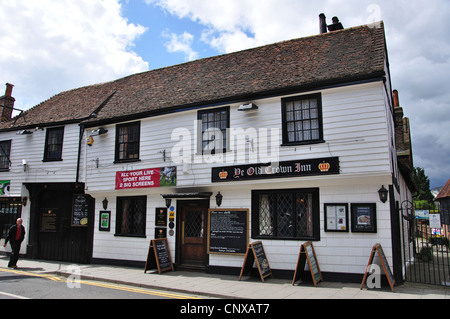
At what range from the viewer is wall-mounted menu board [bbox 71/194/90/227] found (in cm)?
1498

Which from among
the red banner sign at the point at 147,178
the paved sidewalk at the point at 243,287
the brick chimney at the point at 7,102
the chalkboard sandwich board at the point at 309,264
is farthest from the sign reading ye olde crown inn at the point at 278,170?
the brick chimney at the point at 7,102

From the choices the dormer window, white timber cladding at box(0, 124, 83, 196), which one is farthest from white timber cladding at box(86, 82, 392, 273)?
white timber cladding at box(0, 124, 83, 196)

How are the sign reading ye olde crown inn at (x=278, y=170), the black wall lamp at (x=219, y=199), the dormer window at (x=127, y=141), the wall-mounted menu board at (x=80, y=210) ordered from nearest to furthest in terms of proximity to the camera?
1. the sign reading ye olde crown inn at (x=278, y=170)
2. the black wall lamp at (x=219, y=199)
3. the dormer window at (x=127, y=141)
4. the wall-mounted menu board at (x=80, y=210)

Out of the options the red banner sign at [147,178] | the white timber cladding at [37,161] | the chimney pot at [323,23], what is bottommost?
the red banner sign at [147,178]

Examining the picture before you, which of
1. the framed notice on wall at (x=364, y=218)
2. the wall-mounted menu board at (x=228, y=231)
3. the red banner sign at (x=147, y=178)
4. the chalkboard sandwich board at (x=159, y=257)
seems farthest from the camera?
the red banner sign at (x=147, y=178)

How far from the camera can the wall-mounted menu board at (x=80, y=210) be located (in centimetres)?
1498

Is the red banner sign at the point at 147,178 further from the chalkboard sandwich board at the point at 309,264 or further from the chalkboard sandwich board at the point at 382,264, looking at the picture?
the chalkboard sandwich board at the point at 382,264

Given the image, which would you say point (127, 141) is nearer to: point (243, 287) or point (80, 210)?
point (80, 210)

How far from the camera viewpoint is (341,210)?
33.0 feet

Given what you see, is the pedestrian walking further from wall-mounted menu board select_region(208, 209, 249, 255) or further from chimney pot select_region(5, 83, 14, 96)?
chimney pot select_region(5, 83, 14, 96)

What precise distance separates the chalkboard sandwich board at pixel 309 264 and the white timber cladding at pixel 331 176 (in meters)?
0.32
